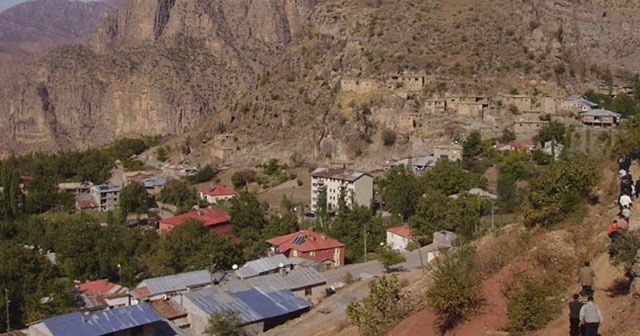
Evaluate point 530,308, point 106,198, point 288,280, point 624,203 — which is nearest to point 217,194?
point 106,198

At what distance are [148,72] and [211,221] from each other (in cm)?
9076

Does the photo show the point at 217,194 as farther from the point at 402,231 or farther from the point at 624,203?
the point at 624,203

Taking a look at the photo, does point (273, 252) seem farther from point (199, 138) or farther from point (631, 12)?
point (631, 12)

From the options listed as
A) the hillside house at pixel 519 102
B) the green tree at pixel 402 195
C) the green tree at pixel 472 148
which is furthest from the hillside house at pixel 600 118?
the green tree at pixel 402 195

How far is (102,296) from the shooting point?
2812 centimetres

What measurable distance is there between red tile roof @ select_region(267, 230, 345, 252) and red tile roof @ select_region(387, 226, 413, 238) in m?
3.03

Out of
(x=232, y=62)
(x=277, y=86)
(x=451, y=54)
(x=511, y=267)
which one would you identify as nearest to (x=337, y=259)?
(x=511, y=267)

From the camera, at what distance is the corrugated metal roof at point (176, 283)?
26.8 metres

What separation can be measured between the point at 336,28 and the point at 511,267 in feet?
190

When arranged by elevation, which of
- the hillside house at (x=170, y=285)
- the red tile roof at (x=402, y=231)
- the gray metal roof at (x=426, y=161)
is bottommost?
the red tile roof at (x=402, y=231)

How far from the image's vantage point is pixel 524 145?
4928 centimetres

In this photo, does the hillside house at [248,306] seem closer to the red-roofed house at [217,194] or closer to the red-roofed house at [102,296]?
the red-roofed house at [102,296]

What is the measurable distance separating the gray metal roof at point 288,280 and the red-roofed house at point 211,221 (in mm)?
15412

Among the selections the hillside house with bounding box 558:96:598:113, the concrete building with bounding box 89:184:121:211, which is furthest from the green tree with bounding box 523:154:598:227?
the concrete building with bounding box 89:184:121:211
